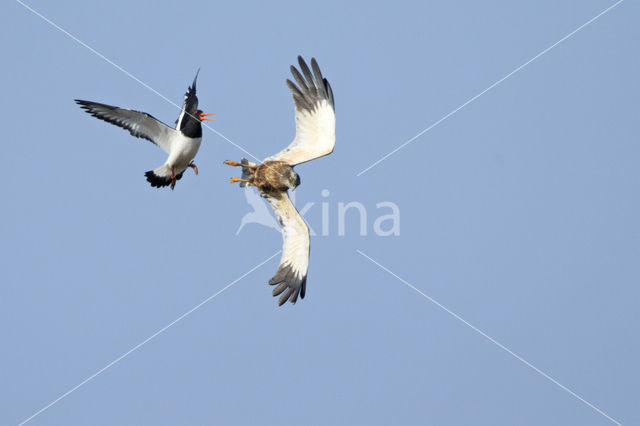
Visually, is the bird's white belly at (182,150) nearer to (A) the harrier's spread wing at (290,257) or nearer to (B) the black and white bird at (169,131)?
(B) the black and white bird at (169,131)

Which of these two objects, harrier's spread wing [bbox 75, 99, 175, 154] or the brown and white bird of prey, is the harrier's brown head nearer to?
the brown and white bird of prey

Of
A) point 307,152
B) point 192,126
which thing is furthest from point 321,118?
point 192,126

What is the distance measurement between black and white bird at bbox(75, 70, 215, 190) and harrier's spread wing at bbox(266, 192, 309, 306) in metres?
1.60

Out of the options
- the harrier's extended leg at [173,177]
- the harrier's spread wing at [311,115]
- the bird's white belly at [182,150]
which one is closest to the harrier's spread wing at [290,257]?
the harrier's spread wing at [311,115]

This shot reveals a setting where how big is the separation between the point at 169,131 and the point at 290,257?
2.89 m

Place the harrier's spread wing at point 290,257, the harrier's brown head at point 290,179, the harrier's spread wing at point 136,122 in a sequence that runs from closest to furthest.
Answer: the harrier's spread wing at point 136,122, the harrier's brown head at point 290,179, the harrier's spread wing at point 290,257

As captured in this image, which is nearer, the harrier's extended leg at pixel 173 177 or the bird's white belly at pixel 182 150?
the bird's white belly at pixel 182 150

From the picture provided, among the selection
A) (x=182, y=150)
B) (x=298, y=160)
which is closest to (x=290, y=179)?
(x=298, y=160)

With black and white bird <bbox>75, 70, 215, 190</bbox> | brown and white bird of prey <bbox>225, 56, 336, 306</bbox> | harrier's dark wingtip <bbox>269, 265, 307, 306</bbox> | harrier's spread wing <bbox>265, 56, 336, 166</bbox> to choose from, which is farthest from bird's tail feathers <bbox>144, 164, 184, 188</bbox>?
harrier's dark wingtip <bbox>269, 265, 307, 306</bbox>

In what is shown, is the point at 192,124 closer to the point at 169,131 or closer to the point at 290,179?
the point at 169,131

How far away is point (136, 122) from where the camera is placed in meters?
22.5

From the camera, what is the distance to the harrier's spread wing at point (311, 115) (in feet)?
75.2

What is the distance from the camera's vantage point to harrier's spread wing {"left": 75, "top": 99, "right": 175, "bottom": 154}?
22109 mm

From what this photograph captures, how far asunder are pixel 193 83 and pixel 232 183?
1.95 metres
